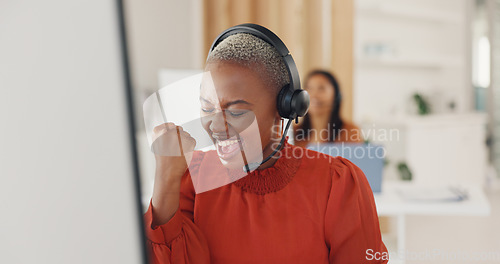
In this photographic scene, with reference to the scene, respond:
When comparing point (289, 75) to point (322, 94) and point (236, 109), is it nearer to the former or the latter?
point (236, 109)

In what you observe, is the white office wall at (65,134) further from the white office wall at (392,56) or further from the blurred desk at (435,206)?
the white office wall at (392,56)

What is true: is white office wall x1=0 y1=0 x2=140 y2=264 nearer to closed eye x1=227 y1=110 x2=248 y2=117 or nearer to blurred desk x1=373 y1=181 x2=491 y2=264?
closed eye x1=227 y1=110 x2=248 y2=117

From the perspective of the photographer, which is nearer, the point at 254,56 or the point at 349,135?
the point at 254,56

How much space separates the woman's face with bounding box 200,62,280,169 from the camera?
328 mm

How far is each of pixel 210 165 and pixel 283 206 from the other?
0.26ft

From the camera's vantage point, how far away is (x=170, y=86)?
13.8 inches

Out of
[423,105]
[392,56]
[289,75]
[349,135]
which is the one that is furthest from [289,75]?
[392,56]

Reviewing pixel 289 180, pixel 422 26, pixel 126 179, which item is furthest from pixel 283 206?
pixel 422 26

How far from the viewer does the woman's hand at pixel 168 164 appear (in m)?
0.33

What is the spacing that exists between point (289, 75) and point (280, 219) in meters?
0.13

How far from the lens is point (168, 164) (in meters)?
0.34

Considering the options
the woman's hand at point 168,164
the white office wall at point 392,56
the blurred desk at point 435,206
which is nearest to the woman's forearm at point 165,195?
the woman's hand at point 168,164

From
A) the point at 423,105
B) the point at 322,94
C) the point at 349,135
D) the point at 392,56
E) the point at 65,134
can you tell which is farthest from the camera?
the point at 392,56

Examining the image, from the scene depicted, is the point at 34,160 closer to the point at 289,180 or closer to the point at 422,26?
the point at 289,180
